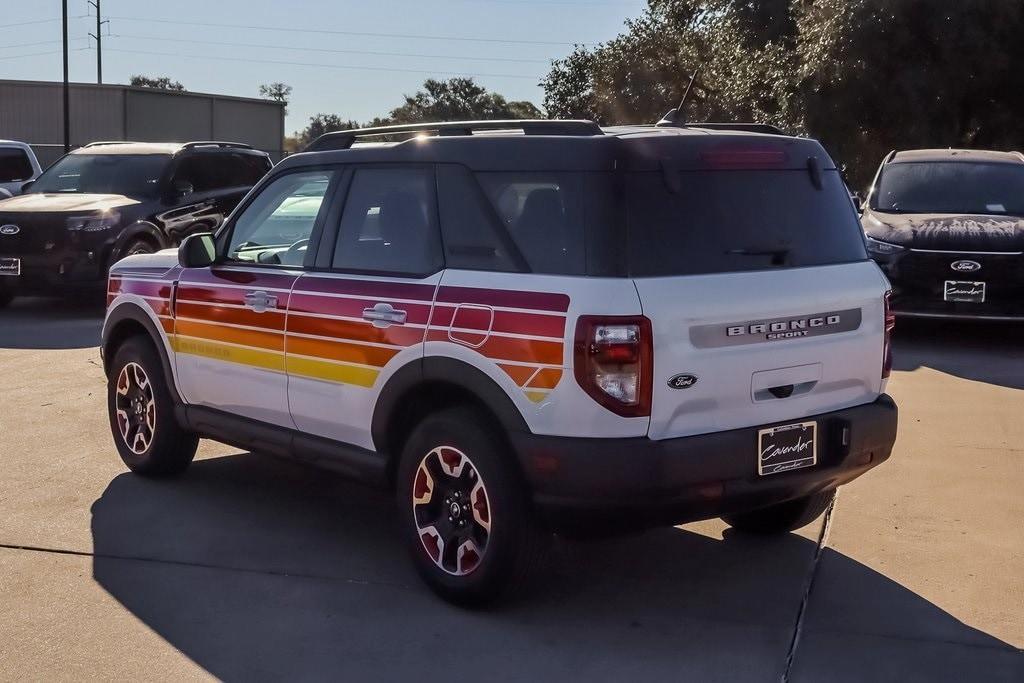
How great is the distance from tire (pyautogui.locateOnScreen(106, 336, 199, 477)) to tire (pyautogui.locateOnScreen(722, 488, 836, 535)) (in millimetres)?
2858

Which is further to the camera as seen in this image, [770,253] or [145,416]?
[145,416]

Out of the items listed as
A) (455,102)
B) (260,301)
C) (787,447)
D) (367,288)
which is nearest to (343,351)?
(367,288)

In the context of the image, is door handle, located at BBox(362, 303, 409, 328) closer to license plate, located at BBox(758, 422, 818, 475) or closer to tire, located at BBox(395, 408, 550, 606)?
tire, located at BBox(395, 408, 550, 606)

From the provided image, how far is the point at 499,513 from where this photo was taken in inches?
177

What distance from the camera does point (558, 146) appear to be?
451cm

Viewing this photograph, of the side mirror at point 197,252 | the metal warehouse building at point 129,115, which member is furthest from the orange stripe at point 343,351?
the metal warehouse building at point 129,115

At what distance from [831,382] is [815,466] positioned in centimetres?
32

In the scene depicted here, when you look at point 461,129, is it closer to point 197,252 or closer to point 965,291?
point 197,252

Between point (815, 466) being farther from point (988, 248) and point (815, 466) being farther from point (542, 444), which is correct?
point (988, 248)

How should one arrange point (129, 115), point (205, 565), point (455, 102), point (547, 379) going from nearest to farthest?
point (547, 379) < point (205, 565) < point (129, 115) < point (455, 102)

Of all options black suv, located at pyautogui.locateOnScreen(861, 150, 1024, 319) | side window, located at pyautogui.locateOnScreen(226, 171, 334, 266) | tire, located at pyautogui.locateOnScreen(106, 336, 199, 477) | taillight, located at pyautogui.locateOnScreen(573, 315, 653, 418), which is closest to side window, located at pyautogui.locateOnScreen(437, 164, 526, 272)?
taillight, located at pyautogui.locateOnScreen(573, 315, 653, 418)

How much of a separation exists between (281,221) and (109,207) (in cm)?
801

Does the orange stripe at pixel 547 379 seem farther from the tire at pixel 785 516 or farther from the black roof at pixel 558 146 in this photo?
the tire at pixel 785 516

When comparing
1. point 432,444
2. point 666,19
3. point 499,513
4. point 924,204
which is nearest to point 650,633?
point 499,513
